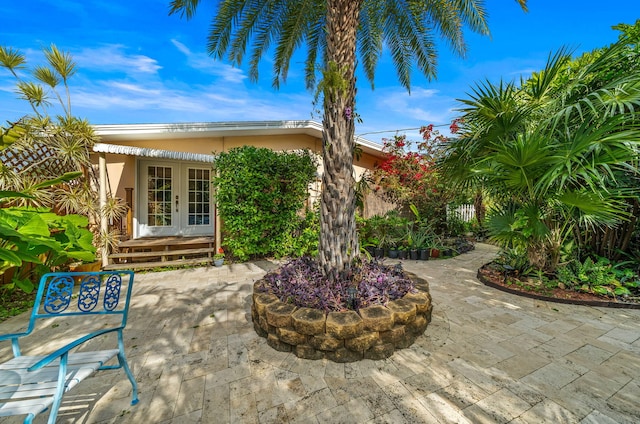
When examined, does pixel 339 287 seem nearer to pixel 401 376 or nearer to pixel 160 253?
pixel 401 376

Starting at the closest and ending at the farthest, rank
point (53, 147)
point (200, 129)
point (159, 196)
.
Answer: point (53, 147) < point (200, 129) < point (159, 196)

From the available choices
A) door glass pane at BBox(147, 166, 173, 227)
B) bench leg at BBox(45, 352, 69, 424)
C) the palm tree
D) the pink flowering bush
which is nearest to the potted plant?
door glass pane at BBox(147, 166, 173, 227)

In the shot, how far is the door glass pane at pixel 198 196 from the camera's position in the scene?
8062 mm

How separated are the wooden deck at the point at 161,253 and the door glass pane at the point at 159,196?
82 cm

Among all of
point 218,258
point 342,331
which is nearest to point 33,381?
point 342,331

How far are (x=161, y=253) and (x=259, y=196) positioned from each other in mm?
2764

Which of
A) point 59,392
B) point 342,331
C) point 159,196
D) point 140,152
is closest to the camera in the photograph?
point 59,392

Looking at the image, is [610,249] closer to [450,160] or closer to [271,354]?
[450,160]

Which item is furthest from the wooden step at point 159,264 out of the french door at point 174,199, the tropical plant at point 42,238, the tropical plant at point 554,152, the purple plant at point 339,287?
the tropical plant at point 554,152

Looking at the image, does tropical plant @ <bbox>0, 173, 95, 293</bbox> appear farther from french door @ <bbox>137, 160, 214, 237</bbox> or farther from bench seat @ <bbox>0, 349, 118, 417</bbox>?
french door @ <bbox>137, 160, 214, 237</bbox>

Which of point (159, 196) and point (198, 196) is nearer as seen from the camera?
point (159, 196)

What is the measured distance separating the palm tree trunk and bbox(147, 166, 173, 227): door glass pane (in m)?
6.46

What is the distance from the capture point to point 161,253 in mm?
6316

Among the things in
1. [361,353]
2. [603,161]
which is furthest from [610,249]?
[361,353]
